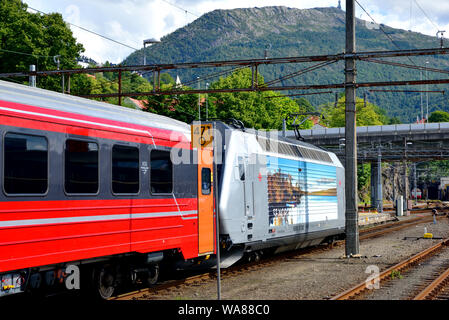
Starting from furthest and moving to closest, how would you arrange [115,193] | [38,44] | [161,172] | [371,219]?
[38,44], [371,219], [161,172], [115,193]

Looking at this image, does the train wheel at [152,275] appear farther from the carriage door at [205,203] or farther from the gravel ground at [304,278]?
the carriage door at [205,203]

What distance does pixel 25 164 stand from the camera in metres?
9.54

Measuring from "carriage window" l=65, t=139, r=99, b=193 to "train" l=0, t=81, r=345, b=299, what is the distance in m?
0.02

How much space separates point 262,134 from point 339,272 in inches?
180

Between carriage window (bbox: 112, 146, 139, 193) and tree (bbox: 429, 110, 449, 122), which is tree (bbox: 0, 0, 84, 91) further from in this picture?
tree (bbox: 429, 110, 449, 122)

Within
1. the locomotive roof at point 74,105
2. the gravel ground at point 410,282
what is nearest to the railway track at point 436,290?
the gravel ground at point 410,282

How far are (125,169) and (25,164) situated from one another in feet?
8.51

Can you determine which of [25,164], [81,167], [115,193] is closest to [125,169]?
[115,193]

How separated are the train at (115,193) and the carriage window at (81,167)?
19 mm

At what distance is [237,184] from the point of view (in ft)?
53.0

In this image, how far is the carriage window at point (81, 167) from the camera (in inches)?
411

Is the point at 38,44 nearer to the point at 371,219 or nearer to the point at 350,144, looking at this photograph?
the point at 371,219
